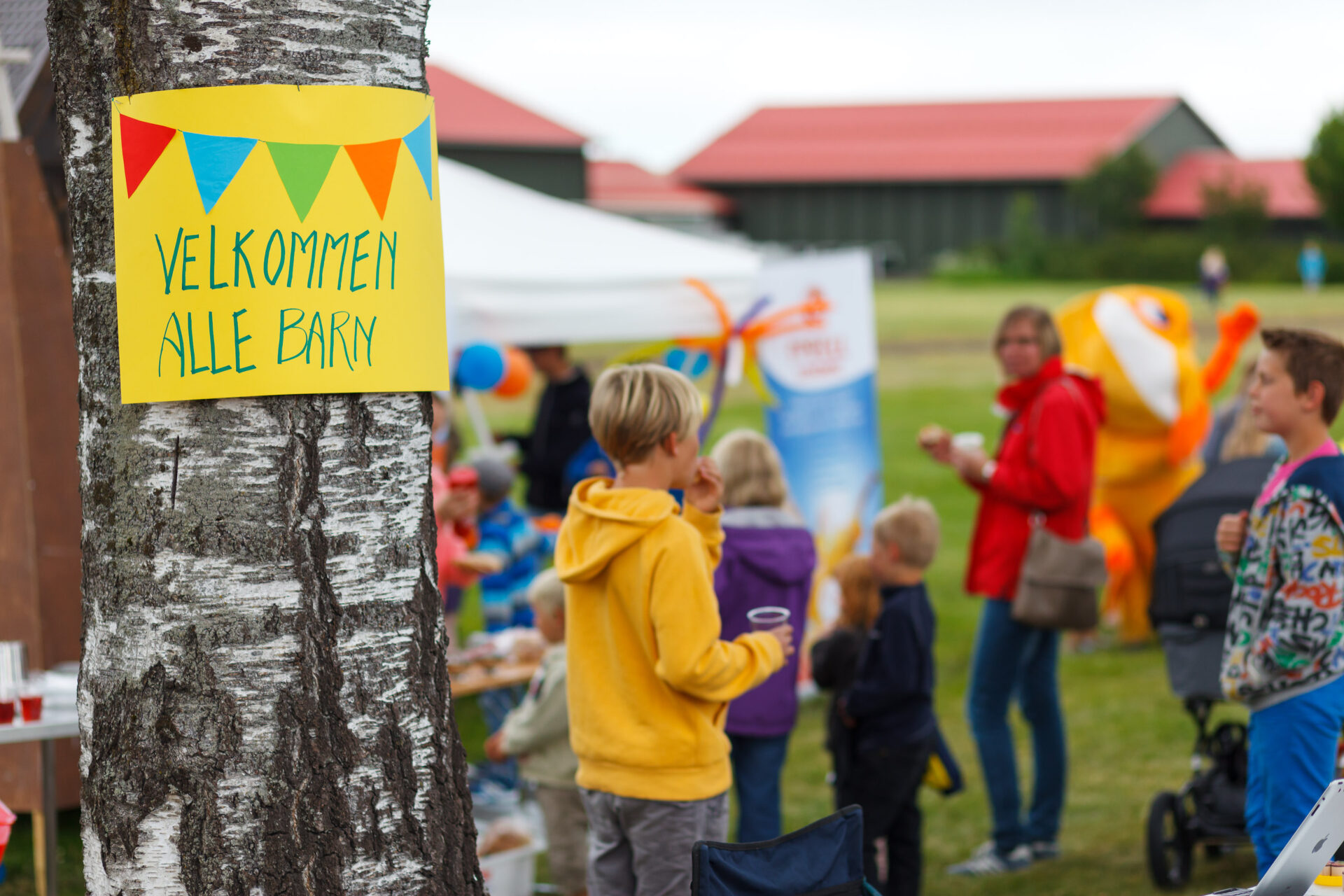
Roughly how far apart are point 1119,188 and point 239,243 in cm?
5539

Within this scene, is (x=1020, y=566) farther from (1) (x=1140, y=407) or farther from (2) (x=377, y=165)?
(1) (x=1140, y=407)

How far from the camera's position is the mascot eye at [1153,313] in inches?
327

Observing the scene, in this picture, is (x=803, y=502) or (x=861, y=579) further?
(x=803, y=502)

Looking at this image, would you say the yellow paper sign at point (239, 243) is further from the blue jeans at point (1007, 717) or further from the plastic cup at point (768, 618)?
the blue jeans at point (1007, 717)

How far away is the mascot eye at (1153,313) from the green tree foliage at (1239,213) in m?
44.4

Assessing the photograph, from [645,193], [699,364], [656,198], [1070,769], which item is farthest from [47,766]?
[645,193]

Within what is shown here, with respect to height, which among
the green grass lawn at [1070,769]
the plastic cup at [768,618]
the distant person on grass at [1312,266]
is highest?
the distant person on grass at [1312,266]

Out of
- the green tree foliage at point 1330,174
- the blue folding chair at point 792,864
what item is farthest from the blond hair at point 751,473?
the green tree foliage at point 1330,174

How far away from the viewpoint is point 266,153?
6.33 feet

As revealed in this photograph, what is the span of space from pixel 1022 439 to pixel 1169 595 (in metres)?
0.70

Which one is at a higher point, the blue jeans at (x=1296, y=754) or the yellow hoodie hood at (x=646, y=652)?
the yellow hoodie hood at (x=646, y=652)

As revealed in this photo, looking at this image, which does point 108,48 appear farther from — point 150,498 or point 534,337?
point 534,337

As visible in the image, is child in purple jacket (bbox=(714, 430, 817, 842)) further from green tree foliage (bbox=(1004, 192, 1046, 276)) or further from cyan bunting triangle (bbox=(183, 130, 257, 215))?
green tree foliage (bbox=(1004, 192, 1046, 276))

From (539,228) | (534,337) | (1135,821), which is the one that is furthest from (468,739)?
(1135,821)
